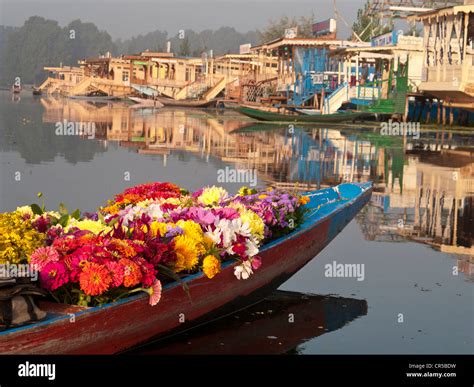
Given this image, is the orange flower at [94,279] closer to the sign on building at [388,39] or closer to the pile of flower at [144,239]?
the pile of flower at [144,239]

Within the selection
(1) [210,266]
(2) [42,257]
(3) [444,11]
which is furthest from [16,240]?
(3) [444,11]

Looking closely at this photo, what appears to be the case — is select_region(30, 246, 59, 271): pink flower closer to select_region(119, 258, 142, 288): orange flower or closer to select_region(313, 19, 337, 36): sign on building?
select_region(119, 258, 142, 288): orange flower

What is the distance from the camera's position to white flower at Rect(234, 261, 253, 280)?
7.71 meters

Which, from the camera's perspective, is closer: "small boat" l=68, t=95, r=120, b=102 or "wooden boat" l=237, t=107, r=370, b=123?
"wooden boat" l=237, t=107, r=370, b=123

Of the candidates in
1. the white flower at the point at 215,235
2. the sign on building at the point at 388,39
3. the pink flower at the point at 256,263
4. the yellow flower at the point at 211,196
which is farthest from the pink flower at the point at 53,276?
the sign on building at the point at 388,39

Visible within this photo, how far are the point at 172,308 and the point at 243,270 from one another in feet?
2.91

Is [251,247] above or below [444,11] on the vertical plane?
below

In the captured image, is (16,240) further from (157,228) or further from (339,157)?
(339,157)

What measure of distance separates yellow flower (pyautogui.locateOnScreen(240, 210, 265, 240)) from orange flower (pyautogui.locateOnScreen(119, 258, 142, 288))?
5.69ft

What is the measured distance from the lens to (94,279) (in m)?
6.20

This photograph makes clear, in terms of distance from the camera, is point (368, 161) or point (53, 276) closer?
point (53, 276)

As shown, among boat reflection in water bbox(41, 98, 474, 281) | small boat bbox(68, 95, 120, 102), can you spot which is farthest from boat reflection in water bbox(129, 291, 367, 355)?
small boat bbox(68, 95, 120, 102)

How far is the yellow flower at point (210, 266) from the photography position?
7176mm

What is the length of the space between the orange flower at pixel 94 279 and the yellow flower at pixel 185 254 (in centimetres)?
84
